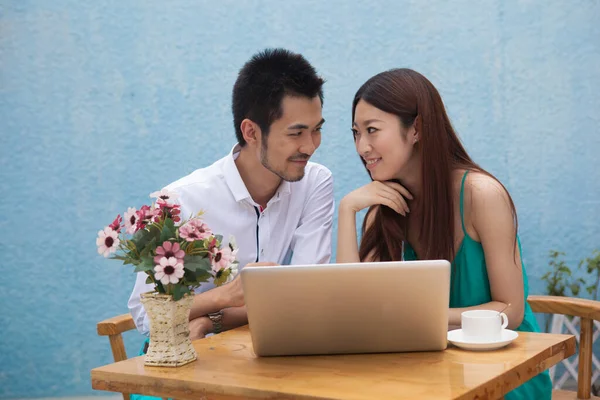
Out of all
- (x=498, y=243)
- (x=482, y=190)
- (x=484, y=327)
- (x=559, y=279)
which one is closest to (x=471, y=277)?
(x=498, y=243)

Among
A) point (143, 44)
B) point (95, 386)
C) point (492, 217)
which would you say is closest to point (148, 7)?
point (143, 44)

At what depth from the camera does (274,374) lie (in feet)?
5.26

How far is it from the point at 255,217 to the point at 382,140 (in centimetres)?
55

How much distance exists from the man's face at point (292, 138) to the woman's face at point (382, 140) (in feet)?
0.71

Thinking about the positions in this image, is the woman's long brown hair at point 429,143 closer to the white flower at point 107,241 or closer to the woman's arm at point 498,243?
the woman's arm at point 498,243

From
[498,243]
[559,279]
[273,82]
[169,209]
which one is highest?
[273,82]

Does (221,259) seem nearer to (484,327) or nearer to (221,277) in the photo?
(221,277)

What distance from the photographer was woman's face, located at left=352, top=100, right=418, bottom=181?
2.36 m

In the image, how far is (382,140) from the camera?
2365mm

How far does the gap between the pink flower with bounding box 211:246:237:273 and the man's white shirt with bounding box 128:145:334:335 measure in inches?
34.0

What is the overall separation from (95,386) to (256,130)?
3.84 ft

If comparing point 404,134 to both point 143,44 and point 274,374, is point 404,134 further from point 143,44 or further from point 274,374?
point 143,44

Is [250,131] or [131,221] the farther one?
[250,131]

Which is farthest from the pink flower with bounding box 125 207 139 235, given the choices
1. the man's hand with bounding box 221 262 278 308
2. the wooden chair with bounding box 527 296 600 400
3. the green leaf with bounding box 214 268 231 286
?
the wooden chair with bounding box 527 296 600 400
